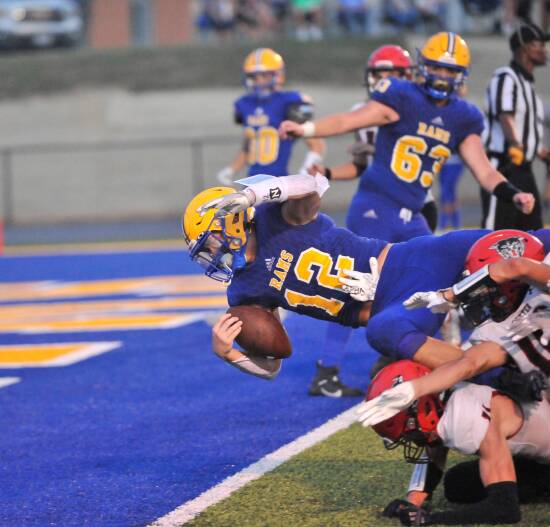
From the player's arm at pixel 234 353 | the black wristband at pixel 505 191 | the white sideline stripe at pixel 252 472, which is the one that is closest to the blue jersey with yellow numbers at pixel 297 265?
the player's arm at pixel 234 353

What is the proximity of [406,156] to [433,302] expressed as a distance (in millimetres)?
2707

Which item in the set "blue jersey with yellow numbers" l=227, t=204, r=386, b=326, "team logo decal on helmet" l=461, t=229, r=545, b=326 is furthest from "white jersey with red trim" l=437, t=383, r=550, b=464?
"blue jersey with yellow numbers" l=227, t=204, r=386, b=326

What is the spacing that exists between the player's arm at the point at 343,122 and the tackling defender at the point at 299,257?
918 millimetres

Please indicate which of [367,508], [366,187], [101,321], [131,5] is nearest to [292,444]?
[367,508]

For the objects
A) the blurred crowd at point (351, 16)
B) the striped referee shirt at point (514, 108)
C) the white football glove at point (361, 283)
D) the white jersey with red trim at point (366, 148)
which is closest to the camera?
the white football glove at point (361, 283)

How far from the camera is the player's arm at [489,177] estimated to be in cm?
624

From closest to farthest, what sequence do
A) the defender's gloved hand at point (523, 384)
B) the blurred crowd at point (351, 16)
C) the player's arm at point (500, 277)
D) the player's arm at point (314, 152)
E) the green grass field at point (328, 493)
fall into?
1. the player's arm at point (500, 277)
2. the defender's gloved hand at point (523, 384)
3. the green grass field at point (328, 493)
4. the player's arm at point (314, 152)
5. the blurred crowd at point (351, 16)

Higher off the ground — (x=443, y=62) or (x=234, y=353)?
(x=443, y=62)

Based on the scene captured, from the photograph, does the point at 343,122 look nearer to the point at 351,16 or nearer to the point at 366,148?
the point at 366,148

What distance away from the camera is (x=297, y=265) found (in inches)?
195

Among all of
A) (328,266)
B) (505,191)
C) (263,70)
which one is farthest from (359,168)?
(263,70)

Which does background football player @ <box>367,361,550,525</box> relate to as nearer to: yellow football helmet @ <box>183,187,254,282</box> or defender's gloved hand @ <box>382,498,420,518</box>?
defender's gloved hand @ <box>382,498,420,518</box>

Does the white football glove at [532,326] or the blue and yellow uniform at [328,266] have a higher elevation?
the white football glove at [532,326]

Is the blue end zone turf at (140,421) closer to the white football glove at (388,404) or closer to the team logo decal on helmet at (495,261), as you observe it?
the white football glove at (388,404)
